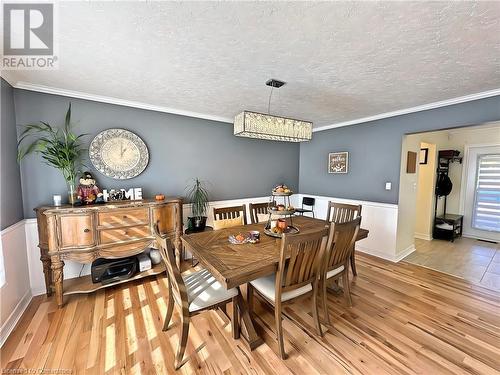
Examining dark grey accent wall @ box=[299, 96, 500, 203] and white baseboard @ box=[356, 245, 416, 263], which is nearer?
dark grey accent wall @ box=[299, 96, 500, 203]

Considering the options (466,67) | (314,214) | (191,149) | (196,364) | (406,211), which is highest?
(466,67)

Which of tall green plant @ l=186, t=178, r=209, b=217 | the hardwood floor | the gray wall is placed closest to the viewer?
the hardwood floor

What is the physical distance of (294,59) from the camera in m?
1.74

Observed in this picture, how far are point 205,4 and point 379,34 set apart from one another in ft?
3.85

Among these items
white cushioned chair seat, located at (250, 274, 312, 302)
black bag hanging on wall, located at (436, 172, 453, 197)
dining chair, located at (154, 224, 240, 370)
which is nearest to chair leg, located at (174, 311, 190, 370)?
dining chair, located at (154, 224, 240, 370)

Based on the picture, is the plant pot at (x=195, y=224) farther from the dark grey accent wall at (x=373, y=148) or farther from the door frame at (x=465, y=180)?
the door frame at (x=465, y=180)

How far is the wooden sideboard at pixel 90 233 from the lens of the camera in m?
2.10

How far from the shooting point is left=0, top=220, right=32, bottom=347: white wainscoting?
1.83 metres

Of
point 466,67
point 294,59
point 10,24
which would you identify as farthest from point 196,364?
point 466,67

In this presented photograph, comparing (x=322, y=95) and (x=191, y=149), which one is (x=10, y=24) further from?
(x=322, y=95)

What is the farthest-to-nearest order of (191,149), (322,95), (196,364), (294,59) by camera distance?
1. (191,149)
2. (322,95)
3. (294,59)
4. (196,364)

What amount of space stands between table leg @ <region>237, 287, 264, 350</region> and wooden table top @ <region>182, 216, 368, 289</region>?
0.31m

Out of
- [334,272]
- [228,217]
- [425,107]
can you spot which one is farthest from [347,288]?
[425,107]

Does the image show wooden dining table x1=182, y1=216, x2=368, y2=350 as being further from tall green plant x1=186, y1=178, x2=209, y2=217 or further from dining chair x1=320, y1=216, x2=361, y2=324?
tall green plant x1=186, y1=178, x2=209, y2=217
